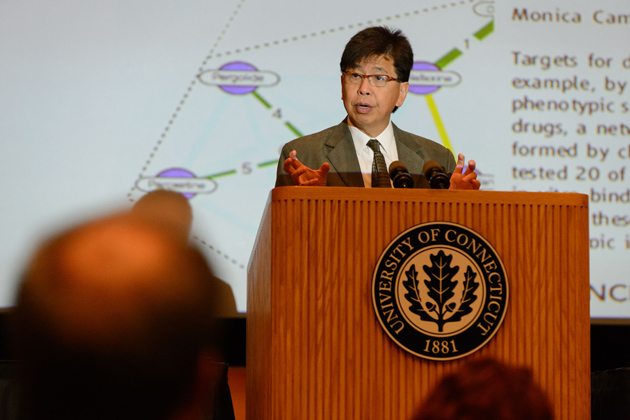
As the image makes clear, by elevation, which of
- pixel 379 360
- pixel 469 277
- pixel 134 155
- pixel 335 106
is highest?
pixel 335 106

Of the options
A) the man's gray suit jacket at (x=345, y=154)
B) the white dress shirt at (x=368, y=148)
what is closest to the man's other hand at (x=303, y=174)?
the man's gray suit jacket at (x=345, y=154)

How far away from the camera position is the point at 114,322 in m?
0.52

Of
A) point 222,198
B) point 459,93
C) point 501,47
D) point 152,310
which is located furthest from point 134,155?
point 152,310

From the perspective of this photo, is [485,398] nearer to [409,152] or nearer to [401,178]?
[401,178]

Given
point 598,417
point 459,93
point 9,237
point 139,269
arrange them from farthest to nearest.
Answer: point 459,93 < point 9,237 < point 598,417 < point 139,269

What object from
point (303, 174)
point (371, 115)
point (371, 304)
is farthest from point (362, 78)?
point (371, 304)

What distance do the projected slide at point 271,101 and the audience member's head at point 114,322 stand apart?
2500 millimetres

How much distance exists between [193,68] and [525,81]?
1558mm

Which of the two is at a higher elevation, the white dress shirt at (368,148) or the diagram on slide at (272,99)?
the diagram on slide at (272,99)

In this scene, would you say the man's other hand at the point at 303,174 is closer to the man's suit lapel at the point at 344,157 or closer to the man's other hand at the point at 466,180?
the man's other hand at the point at 466,180

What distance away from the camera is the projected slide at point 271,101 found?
313 centimetres

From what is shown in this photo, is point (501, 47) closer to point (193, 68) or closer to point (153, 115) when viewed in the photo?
point (193, 68)

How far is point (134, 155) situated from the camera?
314cm

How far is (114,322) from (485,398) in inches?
17.5
